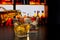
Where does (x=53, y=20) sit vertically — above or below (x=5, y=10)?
A: below

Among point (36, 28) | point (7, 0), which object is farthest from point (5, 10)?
point (36, 28)

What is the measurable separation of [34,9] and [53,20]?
431 millimetres

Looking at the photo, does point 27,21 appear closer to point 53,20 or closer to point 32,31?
point 32,31

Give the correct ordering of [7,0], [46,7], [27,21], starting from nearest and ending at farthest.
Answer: [27,21]
[7,0]
[46,7]

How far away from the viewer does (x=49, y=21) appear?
125 inches

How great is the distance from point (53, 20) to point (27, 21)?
178 cm

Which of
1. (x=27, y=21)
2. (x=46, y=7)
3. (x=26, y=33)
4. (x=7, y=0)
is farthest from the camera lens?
(x=46, y=7)

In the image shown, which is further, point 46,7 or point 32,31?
point 46,7

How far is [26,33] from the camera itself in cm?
138

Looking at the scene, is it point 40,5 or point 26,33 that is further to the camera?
point 40,5

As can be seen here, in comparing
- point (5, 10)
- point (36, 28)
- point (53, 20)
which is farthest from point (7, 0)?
point (36, 28)

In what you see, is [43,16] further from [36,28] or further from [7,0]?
[36,28]

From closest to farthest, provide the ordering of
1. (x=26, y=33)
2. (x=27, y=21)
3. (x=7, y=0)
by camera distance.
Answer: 1. (x=26, y=33)
2. (x=27, y=21)
3. (x=7, y=0)

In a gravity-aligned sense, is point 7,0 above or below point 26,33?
above
